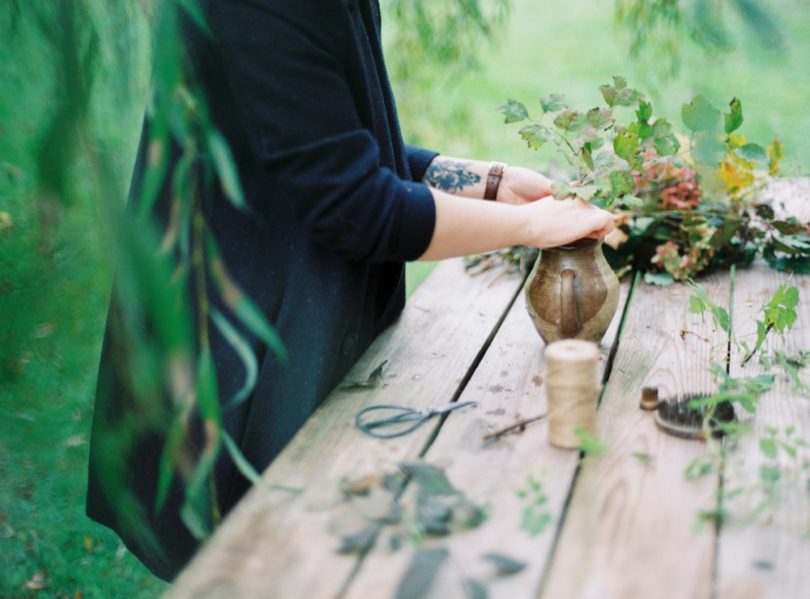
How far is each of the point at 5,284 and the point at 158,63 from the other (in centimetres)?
122

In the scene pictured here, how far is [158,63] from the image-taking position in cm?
118

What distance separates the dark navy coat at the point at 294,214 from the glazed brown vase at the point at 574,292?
281 mm

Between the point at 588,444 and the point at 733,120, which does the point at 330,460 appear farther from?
the point at 733,120

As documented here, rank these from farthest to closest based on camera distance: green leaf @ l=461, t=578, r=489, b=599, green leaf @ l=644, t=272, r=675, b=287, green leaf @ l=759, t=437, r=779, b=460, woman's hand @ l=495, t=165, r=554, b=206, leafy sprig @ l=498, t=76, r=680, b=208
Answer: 1. green leaf @ l=644, t=272, r=675, b=287
2. woman's hand @ l=495, t=165, r=554, b=206
3. leafy sprig @ l=498, t=76, r=680, b=208
4. green leaf @ l=759, t=437, r=779, b=460
5. green leaf @ l=461, t=578, r=489, b=599

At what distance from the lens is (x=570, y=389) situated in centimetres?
142

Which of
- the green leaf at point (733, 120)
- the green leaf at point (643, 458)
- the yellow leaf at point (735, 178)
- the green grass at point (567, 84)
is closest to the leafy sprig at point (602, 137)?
the green leaf at point (733, 120)

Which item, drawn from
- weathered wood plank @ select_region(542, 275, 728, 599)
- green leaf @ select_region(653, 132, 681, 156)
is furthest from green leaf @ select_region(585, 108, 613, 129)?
weathered wood plank @ select_region(542, 275, 728, 599)

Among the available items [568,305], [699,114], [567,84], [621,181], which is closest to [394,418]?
[568,305]

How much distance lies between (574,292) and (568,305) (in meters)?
0.03

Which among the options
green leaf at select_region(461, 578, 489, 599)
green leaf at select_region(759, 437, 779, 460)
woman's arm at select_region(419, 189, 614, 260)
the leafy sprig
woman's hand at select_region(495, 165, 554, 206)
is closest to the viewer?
green leaf at select_region(461, 578, 489, 599)

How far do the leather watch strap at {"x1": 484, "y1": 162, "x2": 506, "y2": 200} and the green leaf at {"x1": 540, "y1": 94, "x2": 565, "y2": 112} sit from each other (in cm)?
29

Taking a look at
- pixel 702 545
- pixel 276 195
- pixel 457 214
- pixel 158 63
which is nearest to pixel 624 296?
pixel 457 214

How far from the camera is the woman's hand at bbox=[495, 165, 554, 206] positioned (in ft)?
6.86

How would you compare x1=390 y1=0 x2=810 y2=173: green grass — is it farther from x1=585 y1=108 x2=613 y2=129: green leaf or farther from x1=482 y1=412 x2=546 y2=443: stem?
x1=482 y1=412 x2=546 y2=443: stem
